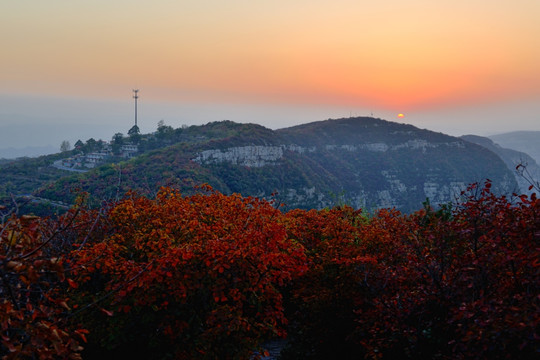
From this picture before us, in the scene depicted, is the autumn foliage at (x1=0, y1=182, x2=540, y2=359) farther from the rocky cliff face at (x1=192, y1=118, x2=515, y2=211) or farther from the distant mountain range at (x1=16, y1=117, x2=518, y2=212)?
the rocky cliff face at (x1=192, y1=118, x2=515, y2=211)

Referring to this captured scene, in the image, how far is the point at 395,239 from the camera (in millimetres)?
9305

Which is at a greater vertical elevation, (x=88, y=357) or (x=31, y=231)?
(x=31, y=231)

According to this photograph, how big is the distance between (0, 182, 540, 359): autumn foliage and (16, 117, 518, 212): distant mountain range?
29.2 meters

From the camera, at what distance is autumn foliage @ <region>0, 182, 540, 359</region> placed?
4.67 meters

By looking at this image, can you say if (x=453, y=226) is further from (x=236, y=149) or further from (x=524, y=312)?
(x=236, y=149)

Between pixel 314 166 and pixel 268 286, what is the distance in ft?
296

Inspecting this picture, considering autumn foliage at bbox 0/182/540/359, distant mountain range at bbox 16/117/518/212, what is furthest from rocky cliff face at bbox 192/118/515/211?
autumn foliage at bbox 0/182/540/359

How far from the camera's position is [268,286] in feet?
24.7

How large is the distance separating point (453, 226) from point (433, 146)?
12985 centimetres

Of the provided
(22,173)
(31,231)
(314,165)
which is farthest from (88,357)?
(314,165)

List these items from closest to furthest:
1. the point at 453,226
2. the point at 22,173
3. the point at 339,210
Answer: the point at 453,226 → the point at 339,210 → the point at 22,173

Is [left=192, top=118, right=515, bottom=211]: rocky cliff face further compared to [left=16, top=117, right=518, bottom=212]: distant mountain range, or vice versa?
[left=192, top=118, right=515, bottom=211]: rocky cliff face

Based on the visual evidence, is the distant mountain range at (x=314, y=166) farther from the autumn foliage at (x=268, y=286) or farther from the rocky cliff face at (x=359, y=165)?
the autumn foliage at (x=268, y=286)

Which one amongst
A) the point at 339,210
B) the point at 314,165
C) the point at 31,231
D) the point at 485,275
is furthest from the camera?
the point at 314,165
